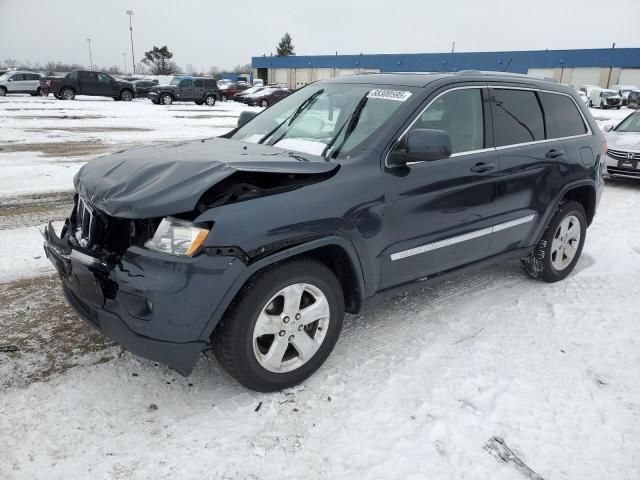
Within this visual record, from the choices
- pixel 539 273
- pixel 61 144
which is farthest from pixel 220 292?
pixel 61 144

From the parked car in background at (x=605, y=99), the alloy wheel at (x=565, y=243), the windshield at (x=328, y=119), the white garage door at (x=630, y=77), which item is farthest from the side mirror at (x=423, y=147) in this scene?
the white garage door at (x=630, y=77)

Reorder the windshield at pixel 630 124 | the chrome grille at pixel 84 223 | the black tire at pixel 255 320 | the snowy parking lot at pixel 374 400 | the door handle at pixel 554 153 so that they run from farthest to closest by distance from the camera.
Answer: the windshield at pixel 630 124 → the door handle at pixel 554 153 → the chrome grille at pixel 84 223 → the black tire at pixel 255 320 → the snowy parking lot at pixel 374 400

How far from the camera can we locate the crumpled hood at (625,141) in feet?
30.7

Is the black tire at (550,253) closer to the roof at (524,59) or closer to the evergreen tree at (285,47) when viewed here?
the roof at (524,59)

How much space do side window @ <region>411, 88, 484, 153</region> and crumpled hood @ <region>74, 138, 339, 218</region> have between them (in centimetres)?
96

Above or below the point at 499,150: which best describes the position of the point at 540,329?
below

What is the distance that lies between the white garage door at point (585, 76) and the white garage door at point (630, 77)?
2.43m

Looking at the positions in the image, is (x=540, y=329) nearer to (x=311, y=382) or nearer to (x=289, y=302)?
(x=311, y=382)

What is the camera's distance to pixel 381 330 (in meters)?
3.74

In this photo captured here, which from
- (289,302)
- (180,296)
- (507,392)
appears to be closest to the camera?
(180,296)

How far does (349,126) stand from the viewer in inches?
135

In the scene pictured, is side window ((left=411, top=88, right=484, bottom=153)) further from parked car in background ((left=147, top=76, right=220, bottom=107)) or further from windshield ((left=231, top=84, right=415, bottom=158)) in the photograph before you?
parked car in background ((left=147, top=76, right=220, bottom=107))

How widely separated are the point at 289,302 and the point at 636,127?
10.3 meters

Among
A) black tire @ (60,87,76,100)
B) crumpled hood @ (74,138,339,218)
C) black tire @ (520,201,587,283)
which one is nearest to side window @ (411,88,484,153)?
crumpled hood @ (74,138,339,218)
